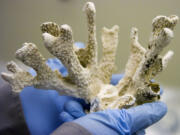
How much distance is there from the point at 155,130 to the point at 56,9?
0.95 meters

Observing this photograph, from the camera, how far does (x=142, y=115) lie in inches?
22.9

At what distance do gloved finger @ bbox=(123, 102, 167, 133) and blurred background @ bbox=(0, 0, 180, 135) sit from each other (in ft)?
1.56

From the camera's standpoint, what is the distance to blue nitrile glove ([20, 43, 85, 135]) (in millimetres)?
684

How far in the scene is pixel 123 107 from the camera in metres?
0.58

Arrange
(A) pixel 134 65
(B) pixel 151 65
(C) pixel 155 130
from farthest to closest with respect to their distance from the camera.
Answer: (C) pixel 155 130 < (A) pixel 134 65 < (B) pixel 151 65

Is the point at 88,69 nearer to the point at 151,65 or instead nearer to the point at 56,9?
the point at 151,65

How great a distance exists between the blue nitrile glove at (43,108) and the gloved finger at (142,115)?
18cm

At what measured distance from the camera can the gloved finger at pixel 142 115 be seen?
56cm

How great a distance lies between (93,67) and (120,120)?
0.20m

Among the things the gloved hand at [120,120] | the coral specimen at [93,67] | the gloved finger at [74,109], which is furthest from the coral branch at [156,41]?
the gloved finger at [74,109]

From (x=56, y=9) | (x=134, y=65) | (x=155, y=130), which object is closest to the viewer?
(x=134, y=65)

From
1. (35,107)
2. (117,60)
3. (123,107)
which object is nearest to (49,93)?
(35,107)

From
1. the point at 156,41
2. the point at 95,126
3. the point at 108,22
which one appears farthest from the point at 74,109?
the point at 108,22

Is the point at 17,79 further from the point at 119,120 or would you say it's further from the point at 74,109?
the point at 119,120
